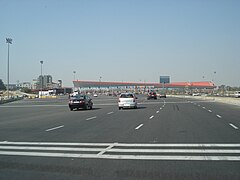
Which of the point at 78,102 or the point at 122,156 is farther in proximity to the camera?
the point at 78,102

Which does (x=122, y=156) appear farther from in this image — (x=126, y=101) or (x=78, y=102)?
(x=78, y=102)

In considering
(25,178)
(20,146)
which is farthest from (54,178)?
(20,146)

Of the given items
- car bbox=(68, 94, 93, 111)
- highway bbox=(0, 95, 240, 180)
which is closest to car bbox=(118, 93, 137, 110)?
car bbox=(68, 94, 93, 111)

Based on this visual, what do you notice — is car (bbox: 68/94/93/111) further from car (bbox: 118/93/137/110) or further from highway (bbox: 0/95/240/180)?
highway (bbox: 0/95/240/180)

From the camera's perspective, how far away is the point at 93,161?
28.7 feet

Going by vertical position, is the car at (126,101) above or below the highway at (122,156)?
above

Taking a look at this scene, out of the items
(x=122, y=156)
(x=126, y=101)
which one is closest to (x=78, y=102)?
(x=126, y=101)

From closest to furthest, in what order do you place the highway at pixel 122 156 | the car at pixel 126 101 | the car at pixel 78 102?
the highway at pixel 122 156
the car at pixel 126 101
the car at pixel 78 102

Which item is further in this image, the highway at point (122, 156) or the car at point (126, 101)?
the car at point (126, 101)

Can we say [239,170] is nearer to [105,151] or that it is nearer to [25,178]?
[105,151]

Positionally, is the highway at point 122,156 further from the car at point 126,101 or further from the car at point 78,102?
the car at point 78,102

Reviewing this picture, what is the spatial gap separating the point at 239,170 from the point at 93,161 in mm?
3694

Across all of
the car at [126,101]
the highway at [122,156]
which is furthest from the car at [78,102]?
the highway at [122,156]

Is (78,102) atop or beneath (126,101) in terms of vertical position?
beneath
